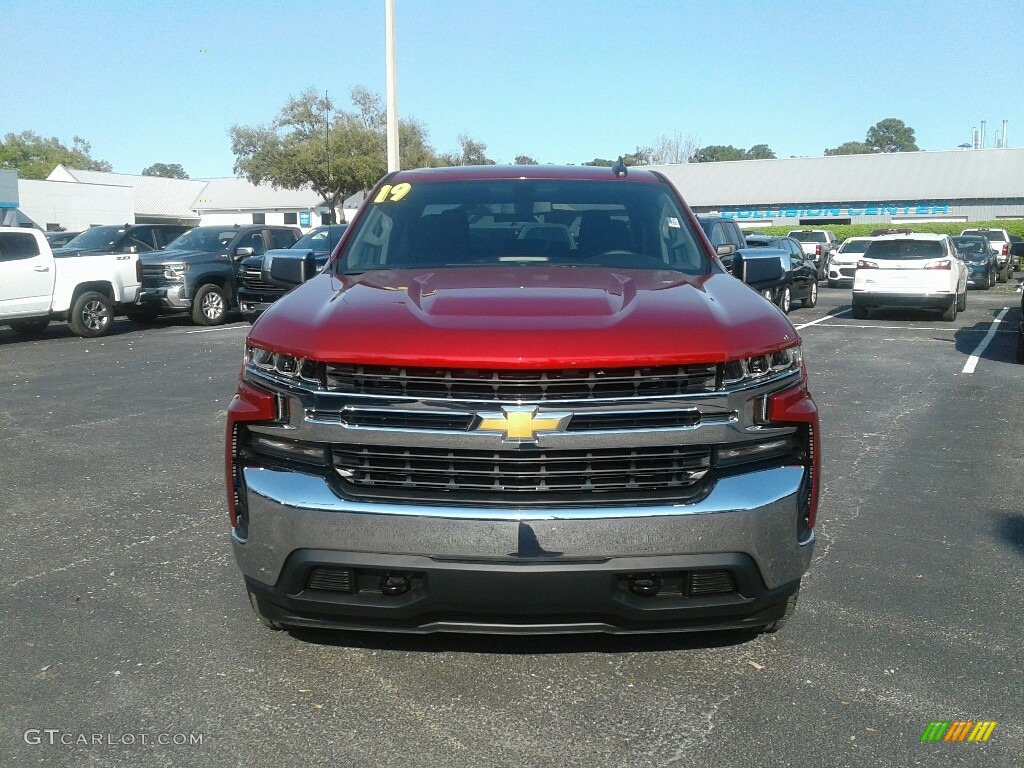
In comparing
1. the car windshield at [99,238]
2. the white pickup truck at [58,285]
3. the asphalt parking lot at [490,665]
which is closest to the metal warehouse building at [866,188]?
the car windshield at [99,238]

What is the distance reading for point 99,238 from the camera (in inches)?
752

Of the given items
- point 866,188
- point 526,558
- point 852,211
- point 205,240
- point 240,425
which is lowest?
point 526,558

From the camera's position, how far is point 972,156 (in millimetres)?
63812

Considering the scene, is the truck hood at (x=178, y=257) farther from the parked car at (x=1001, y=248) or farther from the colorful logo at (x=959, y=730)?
the parked car at (x=1001, y=248)

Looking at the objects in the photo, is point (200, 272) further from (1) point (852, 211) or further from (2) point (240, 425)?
(1) point (852, 211)

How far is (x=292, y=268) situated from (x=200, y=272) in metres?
14.2

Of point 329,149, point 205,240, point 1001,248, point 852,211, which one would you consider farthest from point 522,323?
point 852,211

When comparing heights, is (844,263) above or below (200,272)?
below

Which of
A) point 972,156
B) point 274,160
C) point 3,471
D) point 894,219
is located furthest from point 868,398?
point 972,156

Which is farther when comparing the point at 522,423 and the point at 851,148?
the point at 851,148

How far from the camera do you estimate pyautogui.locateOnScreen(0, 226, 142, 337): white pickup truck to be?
1544cm

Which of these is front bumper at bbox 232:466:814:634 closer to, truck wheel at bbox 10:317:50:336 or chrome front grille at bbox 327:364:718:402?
chrome front grille at bbox 327:364:718:402

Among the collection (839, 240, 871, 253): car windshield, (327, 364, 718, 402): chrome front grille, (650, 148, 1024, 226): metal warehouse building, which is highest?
(650, 148, 1024, 226): metal warehouse building

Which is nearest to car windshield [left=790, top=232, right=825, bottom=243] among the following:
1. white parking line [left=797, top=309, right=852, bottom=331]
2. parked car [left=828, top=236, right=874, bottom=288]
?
parked car [left=828, top=236, right=874, bottom=288]
